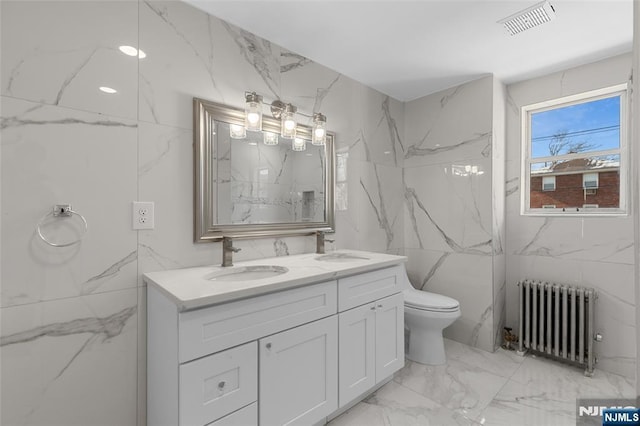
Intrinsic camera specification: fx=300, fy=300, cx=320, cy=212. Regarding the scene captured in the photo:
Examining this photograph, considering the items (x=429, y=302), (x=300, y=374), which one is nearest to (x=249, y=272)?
(x=300, y=374)

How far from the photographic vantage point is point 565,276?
7.87ft

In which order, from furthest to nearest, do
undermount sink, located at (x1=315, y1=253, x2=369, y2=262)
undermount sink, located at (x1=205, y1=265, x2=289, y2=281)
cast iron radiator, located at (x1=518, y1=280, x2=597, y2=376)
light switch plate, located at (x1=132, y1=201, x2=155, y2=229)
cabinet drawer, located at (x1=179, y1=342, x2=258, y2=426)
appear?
cast iron radiator, located at (x1=518, y1=280, x2=597, y2=376) < undermount sink, located at (x1=315, y1=253, x2=369, y2=262) < undermount sink, located at (x1=205, y1=265, x2=289, y2=281) < light switch plate, located at (x1=132, y1=201, x2=155, y2=229) < cabinet drawer, located at (x1=179, y1=342, x2=258, y2=426)

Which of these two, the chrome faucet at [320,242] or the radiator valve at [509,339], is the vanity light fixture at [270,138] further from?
the radiator valve at [509,339]

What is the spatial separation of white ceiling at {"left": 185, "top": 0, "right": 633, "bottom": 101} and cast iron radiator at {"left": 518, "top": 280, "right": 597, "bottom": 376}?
1.76 m

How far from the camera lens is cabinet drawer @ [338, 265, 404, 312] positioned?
1688mm

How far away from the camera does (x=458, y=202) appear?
8.90ft

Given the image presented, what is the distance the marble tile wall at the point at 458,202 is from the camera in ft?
8.34

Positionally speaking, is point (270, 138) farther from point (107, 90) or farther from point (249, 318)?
point (249, 318)

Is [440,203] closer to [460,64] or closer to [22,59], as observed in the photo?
[460,64]

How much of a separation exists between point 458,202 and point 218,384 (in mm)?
2375

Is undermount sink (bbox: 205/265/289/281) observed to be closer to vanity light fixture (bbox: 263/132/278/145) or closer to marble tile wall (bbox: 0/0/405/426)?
marble tile wall (bbox: 0/0/405/426)

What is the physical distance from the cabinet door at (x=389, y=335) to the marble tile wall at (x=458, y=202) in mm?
942

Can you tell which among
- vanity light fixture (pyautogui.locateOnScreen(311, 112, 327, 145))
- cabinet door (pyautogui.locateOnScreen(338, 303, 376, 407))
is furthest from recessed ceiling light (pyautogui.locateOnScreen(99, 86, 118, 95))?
cabinet door (pyautogui.locateOnScreen(338, 303, 376, 407))

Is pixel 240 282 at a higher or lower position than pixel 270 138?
lower
